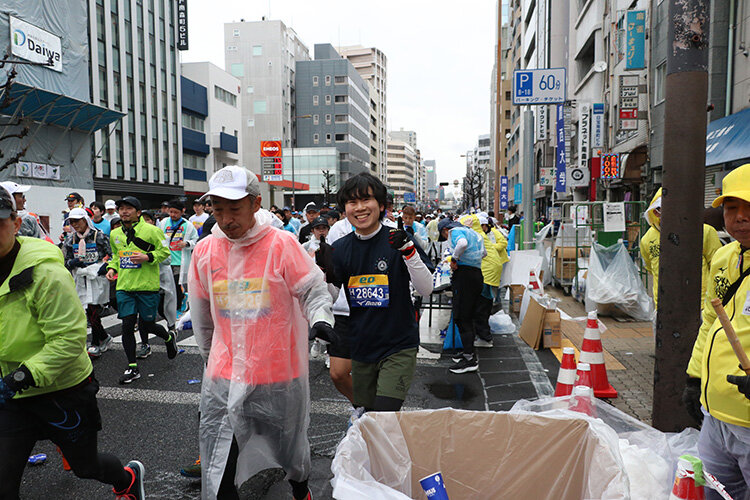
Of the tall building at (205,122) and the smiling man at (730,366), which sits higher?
the tall building at (205,122)

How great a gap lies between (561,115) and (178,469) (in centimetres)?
2713

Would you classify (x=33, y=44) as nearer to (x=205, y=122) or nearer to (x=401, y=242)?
(x=401, y=242)

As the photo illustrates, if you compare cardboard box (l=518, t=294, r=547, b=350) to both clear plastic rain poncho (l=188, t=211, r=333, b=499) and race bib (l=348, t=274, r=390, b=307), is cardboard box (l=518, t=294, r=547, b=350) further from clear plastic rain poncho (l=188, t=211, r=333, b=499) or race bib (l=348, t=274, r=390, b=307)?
clear plastic rain poncho (l=188, t=211, r=333, b=499)

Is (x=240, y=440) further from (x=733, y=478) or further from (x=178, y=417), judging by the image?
(x=178, y=417)

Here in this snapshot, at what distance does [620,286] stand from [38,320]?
326 inches

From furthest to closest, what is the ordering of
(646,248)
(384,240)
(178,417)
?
(646,248), (178,417), (384,240)

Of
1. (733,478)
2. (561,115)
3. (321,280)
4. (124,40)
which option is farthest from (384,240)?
(124,40)

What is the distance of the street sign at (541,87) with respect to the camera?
30.4ft

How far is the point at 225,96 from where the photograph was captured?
55.2 meters

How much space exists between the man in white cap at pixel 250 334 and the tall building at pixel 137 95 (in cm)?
3377

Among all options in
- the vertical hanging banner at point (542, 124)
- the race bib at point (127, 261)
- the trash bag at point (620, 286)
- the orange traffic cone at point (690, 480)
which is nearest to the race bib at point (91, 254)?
the race bib at point (127, 261)

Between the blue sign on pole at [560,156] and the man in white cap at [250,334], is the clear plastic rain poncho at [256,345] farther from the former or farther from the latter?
the blue sign on pole at [560,156]

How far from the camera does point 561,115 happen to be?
27078 mm

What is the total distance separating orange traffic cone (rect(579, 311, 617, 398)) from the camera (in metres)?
4.53
